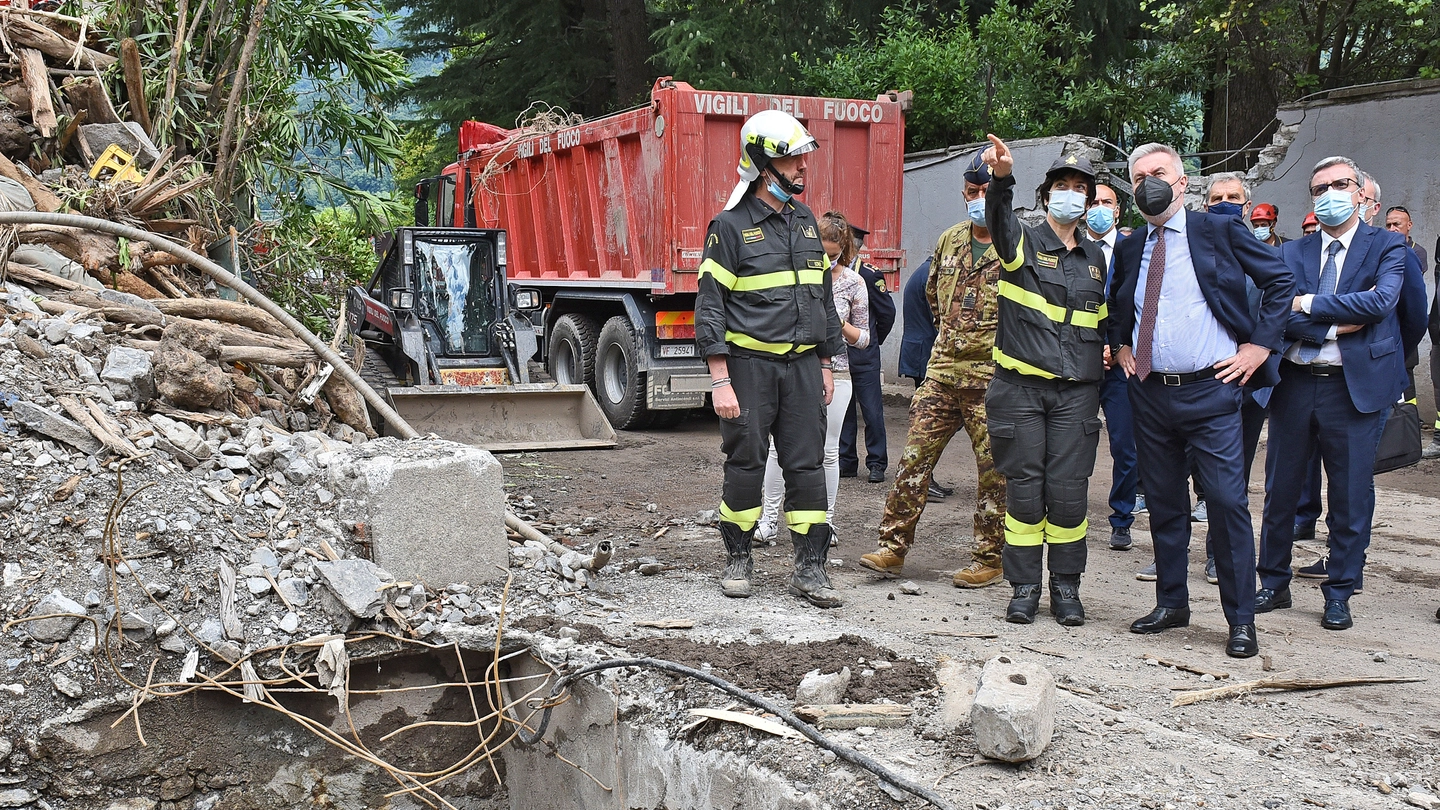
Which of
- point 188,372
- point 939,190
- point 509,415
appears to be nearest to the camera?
point 188,372

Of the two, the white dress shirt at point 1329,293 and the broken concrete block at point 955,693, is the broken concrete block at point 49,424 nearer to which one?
the broken concrete block at point 955,693

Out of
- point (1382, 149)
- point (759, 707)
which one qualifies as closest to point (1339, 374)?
point (759, 707)

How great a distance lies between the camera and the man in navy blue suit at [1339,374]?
442 cm

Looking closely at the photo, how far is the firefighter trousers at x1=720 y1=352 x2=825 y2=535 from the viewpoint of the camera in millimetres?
4613

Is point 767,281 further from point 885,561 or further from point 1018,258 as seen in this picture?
point 885,561

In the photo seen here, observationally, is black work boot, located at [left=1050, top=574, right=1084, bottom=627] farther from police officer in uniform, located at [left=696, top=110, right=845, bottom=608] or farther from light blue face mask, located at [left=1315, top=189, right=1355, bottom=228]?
light blue face mask, located at [left=1315, top=189, right=1355, bottom=228]

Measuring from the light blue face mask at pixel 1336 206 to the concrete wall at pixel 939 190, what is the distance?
7.13 metres

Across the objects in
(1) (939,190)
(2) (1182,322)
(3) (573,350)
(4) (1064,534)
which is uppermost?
(1) (939,190)

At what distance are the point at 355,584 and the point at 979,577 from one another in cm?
255

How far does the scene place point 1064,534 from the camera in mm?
4398

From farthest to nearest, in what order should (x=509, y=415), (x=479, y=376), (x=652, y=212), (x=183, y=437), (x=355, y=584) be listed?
(x=479, y=376), (x=652, y=212), (x=509, y=415), (x=183, y=437), (x=355, y=584)

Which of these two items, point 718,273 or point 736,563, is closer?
point 718,273

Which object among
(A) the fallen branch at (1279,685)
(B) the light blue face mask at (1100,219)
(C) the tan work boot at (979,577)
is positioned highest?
(B) the light blue face mask at (1100,219)

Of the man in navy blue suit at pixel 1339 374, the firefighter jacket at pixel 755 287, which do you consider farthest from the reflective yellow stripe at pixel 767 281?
the man in navy blue suit at pixel 1339 374
